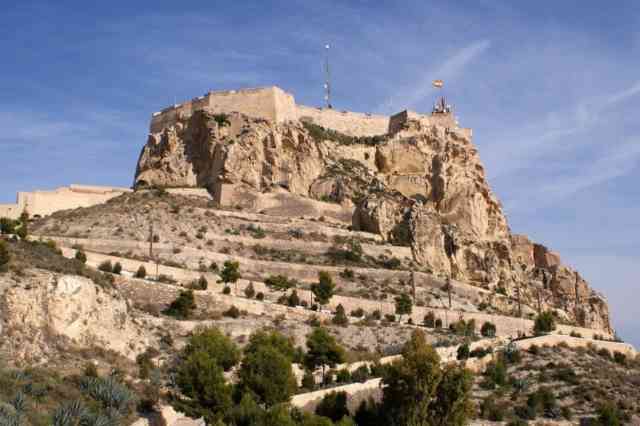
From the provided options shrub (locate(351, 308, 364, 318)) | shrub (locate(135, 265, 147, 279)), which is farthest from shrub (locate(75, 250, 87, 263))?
shrub (locate(351, 308, 364, 318))

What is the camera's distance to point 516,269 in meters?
63.4

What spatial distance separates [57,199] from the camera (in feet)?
172

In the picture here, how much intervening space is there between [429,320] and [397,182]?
21.9 metres

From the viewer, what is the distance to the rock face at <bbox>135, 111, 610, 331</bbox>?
5697 centimetres

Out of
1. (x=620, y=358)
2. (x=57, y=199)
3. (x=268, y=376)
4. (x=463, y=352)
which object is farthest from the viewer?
(x=57, y=199)

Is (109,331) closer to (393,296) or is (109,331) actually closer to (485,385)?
(485,385)

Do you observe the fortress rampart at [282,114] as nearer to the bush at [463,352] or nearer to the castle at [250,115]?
the castle at [250,115]

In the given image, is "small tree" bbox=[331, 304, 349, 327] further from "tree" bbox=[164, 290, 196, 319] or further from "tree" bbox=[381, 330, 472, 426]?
"tree" bbox=[381, 330, 472, 426]

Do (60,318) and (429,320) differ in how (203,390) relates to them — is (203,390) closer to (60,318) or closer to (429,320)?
(60,318)

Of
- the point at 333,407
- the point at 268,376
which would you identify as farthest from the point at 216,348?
the point at 333,407

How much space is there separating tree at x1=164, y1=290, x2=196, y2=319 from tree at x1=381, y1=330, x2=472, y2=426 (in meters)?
9.48

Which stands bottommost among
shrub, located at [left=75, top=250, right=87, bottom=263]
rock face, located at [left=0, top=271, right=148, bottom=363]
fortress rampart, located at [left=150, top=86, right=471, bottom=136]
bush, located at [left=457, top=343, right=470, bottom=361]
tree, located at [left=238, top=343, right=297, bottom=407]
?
tree, located at [left=238, top=343, right=297, bottom=407]

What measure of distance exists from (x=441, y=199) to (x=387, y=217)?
25.6 feet

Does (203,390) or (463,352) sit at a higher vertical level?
(463,352)
